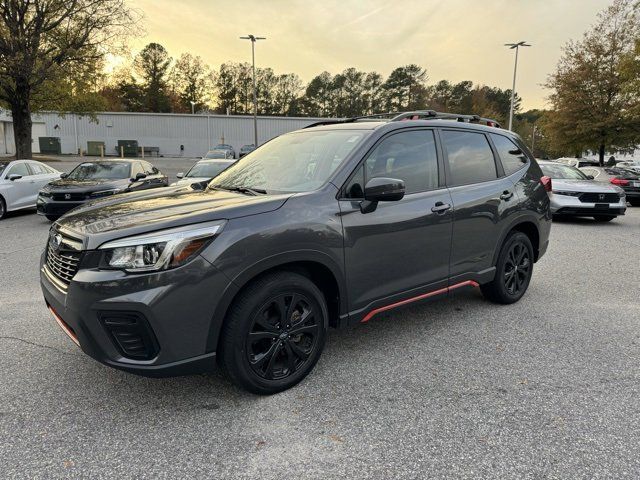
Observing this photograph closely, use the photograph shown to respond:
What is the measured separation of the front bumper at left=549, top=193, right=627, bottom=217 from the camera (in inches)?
421

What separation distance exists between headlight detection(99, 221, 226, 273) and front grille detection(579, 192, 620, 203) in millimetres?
10718

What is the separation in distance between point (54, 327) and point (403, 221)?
3.20m

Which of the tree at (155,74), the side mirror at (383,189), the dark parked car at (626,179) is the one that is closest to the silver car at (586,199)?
the dark parked car at (626,179)

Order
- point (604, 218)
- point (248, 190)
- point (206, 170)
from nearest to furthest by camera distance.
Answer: point (248, 190) < point (604, 218) < point (206, 170)

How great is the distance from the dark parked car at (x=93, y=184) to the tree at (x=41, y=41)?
8389 millimetres

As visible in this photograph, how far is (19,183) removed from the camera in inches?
444

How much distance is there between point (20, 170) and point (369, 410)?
39.6 ft

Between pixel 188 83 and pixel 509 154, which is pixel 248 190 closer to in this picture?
pixel 509 154

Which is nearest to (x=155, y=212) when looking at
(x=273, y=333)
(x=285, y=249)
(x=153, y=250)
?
(x=153, y=250)

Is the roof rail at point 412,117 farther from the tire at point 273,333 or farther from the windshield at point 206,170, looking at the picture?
the windshield at point 206,170

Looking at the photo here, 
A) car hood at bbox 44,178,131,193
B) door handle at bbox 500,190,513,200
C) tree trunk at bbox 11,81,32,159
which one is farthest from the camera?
tree trunk at bbox 11,81,32,159

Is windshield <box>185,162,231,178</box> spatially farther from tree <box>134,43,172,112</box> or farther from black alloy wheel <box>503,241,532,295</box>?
tree <box>134,43,172,112</box>

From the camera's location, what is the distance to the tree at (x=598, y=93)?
24781 mm

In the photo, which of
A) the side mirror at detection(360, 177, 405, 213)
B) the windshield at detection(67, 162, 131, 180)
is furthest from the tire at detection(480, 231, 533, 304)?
the windshield at detection(67, 162, 131, 180)
